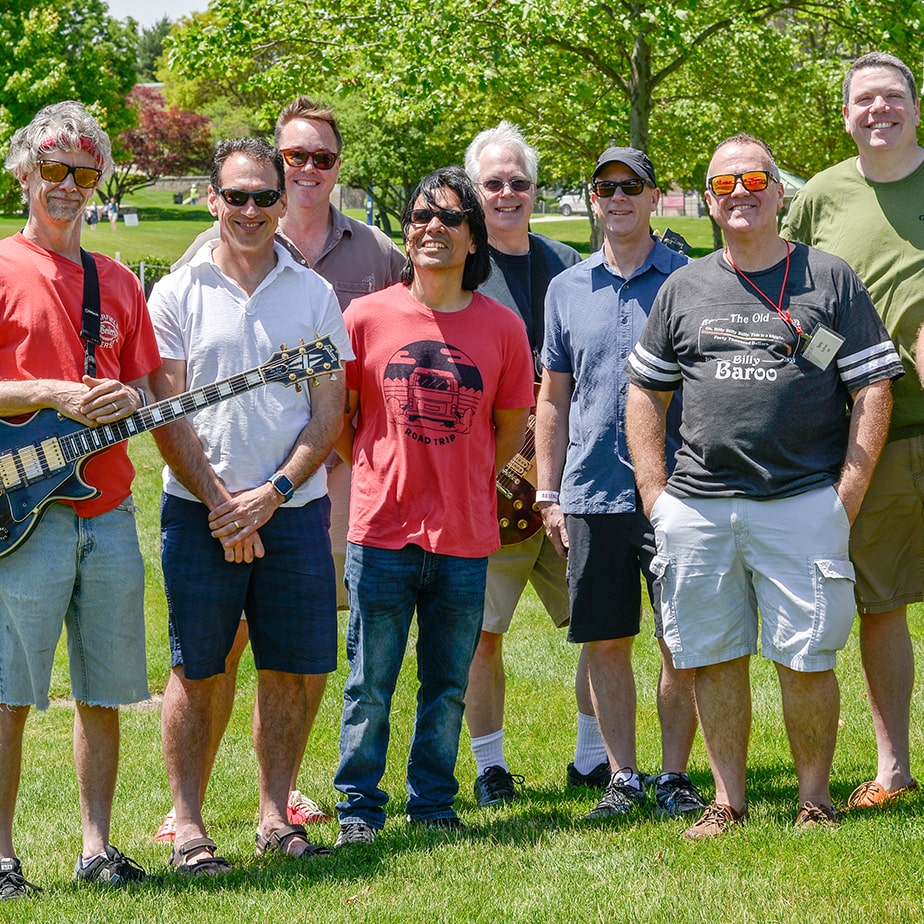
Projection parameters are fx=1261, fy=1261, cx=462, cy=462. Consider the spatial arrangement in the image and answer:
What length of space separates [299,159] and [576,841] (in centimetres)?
330

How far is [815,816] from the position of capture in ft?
16.0

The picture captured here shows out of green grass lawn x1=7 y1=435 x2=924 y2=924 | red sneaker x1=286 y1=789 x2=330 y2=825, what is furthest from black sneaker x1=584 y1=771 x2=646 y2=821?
red sneaker x1=286 y1=789 x2=330 y2=825

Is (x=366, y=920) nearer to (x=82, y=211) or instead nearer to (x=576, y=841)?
(x=576, y=841)

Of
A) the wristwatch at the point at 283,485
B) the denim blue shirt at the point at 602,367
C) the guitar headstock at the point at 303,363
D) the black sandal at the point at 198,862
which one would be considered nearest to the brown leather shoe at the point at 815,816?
the denim blue shirt at the point at 602,367

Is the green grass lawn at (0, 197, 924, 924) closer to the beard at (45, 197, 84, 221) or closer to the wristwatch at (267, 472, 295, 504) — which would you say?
the wristwatch at (267, 472, 295, 504)

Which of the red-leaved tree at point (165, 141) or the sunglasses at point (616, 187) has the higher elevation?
the red-leaved tree at point (165, 141)

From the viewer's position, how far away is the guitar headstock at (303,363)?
481 cm

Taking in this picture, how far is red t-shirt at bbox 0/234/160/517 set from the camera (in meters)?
4.47

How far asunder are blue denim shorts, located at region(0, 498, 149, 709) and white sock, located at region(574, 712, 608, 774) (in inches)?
92.6

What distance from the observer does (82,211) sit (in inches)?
185

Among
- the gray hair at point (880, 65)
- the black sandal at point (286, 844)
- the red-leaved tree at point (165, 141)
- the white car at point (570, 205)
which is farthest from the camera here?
the white car at point (570, 205)

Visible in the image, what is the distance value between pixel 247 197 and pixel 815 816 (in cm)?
328

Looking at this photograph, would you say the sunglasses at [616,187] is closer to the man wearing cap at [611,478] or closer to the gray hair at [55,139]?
the man wearing cap at [611,478]

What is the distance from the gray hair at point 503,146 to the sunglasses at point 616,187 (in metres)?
0.58
